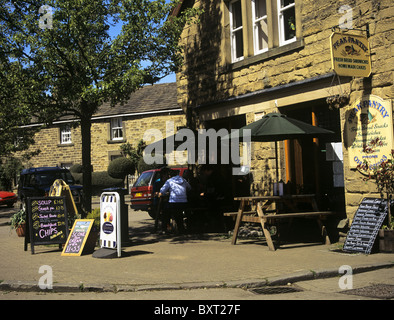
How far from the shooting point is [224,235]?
1161cm

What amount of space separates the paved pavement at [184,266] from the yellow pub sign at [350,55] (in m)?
3.27

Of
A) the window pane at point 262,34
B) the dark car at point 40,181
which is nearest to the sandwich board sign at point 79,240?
the window pane at point 262,34

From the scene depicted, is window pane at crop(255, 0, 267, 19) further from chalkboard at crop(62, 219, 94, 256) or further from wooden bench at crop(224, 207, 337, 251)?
chalkboard at crop(62, 219, 94, 256)

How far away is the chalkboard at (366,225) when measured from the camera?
830 cm

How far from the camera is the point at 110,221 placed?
349 inches

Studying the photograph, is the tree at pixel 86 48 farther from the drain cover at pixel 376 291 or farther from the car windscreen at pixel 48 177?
the car windscreen at pixel 48 177

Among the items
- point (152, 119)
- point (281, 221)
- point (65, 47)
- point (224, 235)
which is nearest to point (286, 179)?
point (281, 221)

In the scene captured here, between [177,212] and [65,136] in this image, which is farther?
[65,136]

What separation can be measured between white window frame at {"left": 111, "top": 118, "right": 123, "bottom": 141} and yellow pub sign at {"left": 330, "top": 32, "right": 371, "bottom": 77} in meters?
26.4

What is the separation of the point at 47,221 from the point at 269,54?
6.27 metres

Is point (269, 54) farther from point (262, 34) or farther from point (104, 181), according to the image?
point (104, 181)

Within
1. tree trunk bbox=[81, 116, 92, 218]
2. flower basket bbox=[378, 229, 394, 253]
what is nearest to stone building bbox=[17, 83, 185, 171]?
tree trunk bbox=[81, 116, 92, 218]

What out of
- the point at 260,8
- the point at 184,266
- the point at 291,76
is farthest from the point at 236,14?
the point at 184,266

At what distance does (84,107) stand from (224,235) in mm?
4570
